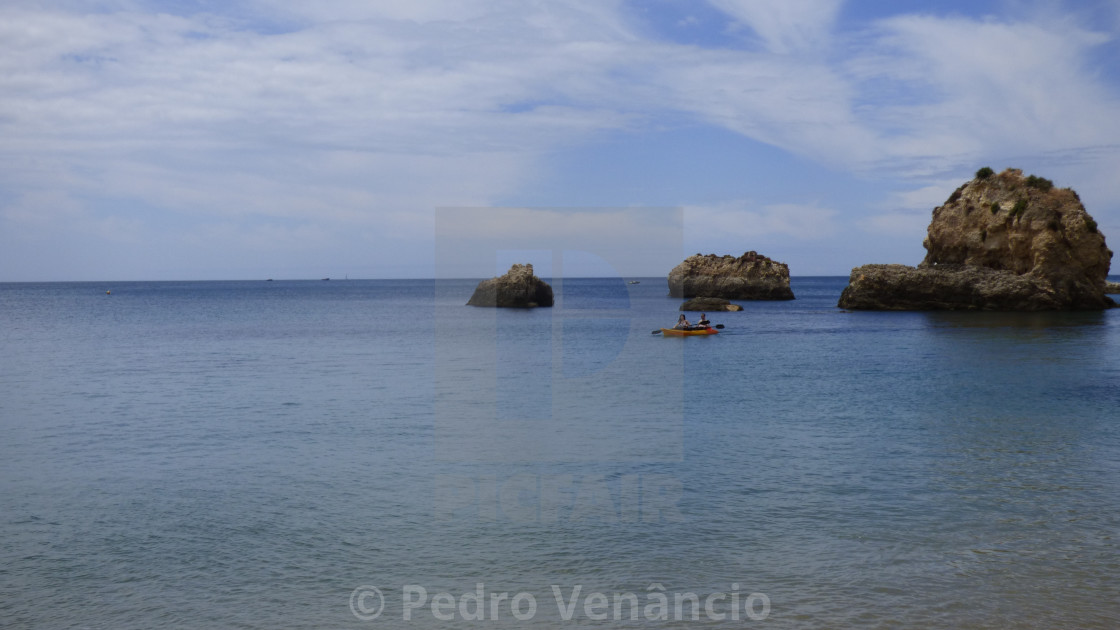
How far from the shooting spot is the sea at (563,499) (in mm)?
9266

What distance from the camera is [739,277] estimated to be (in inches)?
3821

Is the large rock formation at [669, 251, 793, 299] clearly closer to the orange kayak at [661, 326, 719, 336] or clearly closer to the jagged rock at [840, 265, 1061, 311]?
the jagged rock at [840, 265, 1061, 311]

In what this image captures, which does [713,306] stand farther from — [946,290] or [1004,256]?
[1004,256]

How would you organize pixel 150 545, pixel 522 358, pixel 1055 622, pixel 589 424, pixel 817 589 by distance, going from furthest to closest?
pixel 522 358 → pixel 589 424 → pixel 150 545 → pixel 817 589 → pixel 1055 622

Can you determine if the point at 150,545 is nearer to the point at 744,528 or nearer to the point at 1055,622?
the point at 744,528

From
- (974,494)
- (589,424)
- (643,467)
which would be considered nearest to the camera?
(974,494)

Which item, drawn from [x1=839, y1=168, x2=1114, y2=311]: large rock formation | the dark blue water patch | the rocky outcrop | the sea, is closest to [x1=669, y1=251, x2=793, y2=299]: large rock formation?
the rocky outcrop

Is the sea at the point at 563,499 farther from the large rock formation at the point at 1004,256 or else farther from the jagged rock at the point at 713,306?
the jagged rock at the point at 713,306

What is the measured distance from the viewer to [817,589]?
9.45 metres

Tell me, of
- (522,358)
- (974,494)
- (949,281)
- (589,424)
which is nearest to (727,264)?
(949,281)

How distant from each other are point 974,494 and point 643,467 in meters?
5.68

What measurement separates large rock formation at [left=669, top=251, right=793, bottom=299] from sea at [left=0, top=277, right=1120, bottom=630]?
66.6 m

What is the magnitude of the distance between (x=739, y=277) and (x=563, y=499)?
86.3 m

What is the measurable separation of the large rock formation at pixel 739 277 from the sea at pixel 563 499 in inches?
2620
